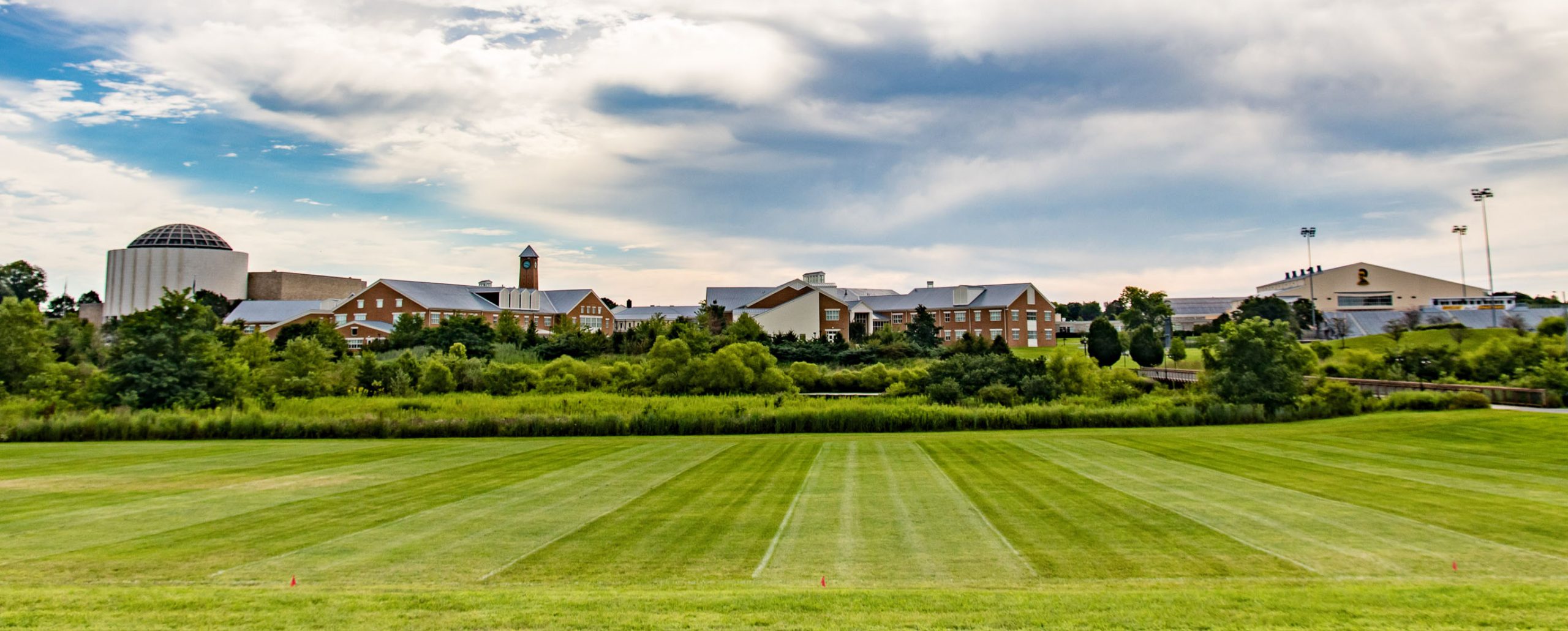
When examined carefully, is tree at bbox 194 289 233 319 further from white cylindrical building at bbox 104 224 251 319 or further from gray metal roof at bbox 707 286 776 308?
gray metal roof at bbox 707 286 776 308

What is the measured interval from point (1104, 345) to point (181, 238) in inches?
4119

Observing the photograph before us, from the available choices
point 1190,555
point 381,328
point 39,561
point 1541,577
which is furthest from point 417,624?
point 381,328

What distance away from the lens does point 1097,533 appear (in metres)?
9.87

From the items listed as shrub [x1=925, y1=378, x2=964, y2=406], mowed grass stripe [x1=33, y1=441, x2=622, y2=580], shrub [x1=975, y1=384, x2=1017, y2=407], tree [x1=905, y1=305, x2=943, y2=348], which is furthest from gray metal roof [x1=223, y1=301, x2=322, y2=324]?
mowed grass stripe [x1=33, y1=441, x2=622, y2=580]

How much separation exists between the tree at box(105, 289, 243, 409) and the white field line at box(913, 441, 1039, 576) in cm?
2893

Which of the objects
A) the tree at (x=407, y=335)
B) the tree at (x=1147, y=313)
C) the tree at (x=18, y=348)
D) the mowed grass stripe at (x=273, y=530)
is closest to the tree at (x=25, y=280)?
the tree at (x=407, y=335)

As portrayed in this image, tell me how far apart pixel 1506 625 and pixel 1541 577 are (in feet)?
7.54

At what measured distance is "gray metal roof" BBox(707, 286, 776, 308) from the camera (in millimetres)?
90000

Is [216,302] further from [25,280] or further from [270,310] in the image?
[25,280]

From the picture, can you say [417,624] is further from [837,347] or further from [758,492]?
[837,347]

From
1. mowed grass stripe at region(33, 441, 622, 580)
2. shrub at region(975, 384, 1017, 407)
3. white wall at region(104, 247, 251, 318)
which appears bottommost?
mowed grass stripe at region(33, 441, 622, 580)

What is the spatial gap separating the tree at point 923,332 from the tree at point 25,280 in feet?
357

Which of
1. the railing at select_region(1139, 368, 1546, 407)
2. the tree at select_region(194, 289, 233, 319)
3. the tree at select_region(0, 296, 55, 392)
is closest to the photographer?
the railing at select_region(1139, 368, 1546, 407)

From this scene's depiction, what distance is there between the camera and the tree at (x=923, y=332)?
208 feet
